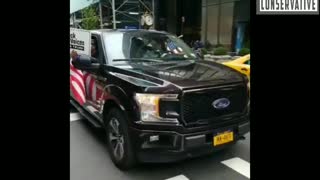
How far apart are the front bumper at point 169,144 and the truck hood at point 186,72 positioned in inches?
17.0

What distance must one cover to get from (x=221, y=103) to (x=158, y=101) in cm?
64

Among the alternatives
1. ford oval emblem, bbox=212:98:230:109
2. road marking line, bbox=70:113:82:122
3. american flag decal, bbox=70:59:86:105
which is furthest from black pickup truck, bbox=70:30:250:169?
road marking line, bbox=70:113:82:122

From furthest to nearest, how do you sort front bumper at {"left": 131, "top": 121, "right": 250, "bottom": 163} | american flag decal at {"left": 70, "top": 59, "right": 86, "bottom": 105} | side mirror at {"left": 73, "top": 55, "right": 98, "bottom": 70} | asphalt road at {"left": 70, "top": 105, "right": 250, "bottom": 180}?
american flag decal at {"left": 70, "top": 59, "right": 86, "bottom": 105} → side mirror at {"left": 73, "top": 55, "right": 98, "bottom": 70} → asphalt road at {"left": 70, "top": 105, "right": 250, "bottom": 180} → front bumper at {"left": 131, "top": 121, "right": 250, "bottom": 163}

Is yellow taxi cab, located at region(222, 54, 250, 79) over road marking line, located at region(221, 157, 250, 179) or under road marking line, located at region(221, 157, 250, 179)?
over

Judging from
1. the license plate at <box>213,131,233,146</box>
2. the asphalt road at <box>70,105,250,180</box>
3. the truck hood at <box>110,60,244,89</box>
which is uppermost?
the truck hood at <box>110,60,244,89</box>

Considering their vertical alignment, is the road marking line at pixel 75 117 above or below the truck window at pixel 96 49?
below

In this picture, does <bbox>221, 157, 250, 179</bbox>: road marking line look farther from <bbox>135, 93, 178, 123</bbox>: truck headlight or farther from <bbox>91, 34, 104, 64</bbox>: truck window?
<bbox>91, 34, 104, 64</bbox>: truck window

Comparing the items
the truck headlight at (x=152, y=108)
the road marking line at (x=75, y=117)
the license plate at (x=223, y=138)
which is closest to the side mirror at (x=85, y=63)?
the truck headlight at (x=152, y=108)

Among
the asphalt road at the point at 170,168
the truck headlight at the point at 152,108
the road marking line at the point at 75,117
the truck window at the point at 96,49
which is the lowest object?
the asphalt road at the point at 170,168

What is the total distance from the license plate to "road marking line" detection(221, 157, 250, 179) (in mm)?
409

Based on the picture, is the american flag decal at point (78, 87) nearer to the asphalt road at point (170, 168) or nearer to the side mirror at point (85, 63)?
the side mirror at point (85, 63)

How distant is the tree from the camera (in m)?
3.63

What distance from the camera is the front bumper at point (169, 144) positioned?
2.73 m
